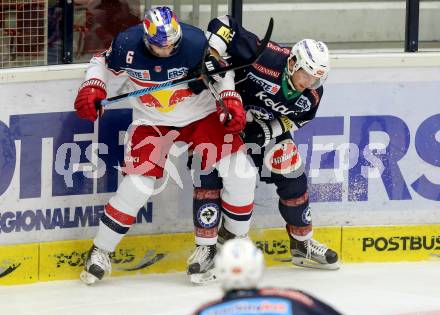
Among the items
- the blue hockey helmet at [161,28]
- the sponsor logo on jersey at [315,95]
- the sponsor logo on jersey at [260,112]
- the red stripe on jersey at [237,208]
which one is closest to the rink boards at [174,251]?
the red stripe on jersey at [237,208]

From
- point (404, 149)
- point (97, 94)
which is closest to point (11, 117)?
point (97, 94)

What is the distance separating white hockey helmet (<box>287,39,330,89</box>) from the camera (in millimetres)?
6223

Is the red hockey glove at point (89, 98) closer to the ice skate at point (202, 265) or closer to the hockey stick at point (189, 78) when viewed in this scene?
the hockey stick at point (189, 78)

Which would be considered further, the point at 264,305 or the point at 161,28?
the point at 161,28

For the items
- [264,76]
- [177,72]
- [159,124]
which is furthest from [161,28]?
[264,76]

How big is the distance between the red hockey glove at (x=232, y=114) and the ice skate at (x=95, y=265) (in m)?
0.81

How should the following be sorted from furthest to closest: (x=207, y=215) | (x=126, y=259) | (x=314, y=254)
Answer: (x=314, y=254) → (x=126, y=259) → (x=207, y=215)

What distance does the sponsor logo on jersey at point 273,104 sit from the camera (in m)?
6.44

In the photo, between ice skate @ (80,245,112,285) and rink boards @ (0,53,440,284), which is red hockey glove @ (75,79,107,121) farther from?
ice skate @ (80,245,112,285)

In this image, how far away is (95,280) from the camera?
20.9 ft

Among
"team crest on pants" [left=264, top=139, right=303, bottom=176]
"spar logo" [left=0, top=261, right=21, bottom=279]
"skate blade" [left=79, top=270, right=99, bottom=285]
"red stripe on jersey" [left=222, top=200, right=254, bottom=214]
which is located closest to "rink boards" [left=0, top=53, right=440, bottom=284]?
"spar logo" [left=0, top=261, right=21, bottom=279]

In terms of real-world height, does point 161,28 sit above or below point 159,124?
above

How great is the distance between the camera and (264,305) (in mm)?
3889

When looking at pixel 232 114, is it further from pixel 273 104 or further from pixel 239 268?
pixel 239 268
